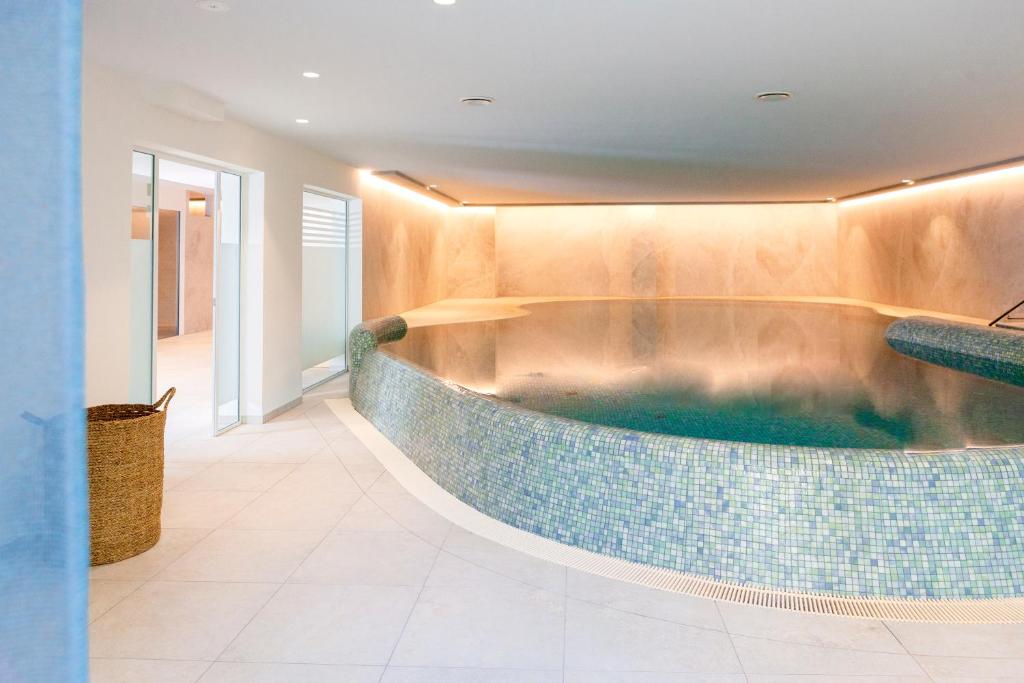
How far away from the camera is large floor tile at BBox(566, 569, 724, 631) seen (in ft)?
10.00

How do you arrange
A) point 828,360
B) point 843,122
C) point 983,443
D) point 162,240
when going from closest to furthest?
point 983,443 → point 843,122 → point 828,360 → point 162,240

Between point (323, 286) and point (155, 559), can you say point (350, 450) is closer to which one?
point (155, 559)

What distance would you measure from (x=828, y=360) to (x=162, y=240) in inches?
440

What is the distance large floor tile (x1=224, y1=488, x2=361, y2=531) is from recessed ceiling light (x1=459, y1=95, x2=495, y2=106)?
3.38 metres

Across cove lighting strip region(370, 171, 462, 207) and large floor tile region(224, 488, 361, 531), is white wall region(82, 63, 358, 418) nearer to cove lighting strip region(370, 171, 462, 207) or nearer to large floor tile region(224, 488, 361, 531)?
large floor tile region(224, 488, 361, 531)

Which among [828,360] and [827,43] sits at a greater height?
[827,43]

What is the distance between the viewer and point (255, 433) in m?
6.53

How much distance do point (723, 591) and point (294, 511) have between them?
2383 mm

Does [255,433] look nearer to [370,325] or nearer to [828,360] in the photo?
[370,325]

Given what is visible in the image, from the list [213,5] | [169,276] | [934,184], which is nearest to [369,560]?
[213,5]

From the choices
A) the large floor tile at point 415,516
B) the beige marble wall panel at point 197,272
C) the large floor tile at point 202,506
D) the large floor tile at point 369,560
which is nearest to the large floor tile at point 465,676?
the large floor tile at point 369,560

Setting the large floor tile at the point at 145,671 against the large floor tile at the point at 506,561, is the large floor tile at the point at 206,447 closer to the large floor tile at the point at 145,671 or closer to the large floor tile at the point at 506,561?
the large floor tile at the point at 506,561

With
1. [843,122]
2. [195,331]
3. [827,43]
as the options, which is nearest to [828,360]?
[843,122]

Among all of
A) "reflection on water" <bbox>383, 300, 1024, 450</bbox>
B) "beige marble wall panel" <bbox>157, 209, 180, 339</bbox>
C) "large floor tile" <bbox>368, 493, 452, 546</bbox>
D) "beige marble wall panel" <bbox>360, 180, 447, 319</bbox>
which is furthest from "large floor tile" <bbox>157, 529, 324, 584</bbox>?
"beige marble wall panel" <bbox>157, 209, 180, 339</bbox>
